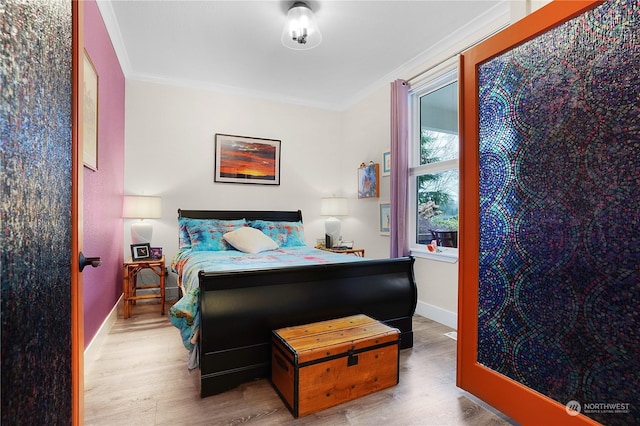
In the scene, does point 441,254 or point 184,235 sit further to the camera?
point 184,235

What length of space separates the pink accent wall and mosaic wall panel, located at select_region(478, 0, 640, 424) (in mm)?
2613

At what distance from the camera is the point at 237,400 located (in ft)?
6.15

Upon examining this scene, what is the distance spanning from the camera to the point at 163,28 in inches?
119

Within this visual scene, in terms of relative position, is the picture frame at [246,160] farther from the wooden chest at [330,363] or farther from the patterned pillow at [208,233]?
the wooden chest at [330,363]

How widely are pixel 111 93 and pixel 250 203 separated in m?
2.03

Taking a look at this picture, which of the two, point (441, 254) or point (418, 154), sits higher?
point (418, 154)

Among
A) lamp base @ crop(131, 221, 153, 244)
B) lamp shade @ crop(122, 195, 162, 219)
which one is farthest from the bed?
lamp base @ crop(131, 221, 153, 244)

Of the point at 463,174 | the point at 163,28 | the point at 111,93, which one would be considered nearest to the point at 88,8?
the point at 163,28

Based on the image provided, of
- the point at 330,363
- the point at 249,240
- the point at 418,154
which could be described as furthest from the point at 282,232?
the point at 330,363

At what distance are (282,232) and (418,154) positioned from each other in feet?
6.24

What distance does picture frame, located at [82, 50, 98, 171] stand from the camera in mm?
2258

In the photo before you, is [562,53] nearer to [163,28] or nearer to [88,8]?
[88,8]

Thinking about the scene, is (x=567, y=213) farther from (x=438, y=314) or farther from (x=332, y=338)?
(x=438, y=314)

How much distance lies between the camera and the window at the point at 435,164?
131 inches
